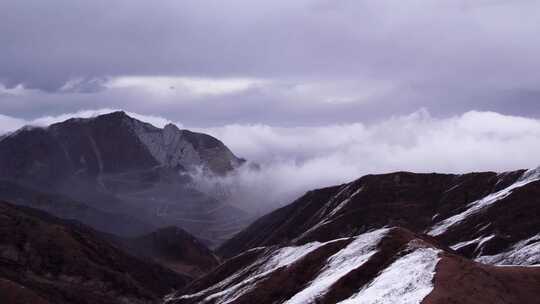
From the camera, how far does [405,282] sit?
80375mm

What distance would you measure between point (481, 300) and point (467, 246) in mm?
79035

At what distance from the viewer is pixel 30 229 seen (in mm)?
163625

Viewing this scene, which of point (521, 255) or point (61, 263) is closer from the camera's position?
point (521, 255)

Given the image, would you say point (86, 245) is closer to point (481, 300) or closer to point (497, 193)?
point (497, 193)

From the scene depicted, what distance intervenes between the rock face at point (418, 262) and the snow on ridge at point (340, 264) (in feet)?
0.74

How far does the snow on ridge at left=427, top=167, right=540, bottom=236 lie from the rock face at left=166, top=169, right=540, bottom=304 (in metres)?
0.50

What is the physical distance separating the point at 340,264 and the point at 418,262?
953 inches

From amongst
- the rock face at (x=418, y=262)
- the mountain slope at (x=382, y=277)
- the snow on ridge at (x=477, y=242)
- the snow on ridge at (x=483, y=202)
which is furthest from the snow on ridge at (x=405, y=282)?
the snow on ridge at (x=483, y=202)

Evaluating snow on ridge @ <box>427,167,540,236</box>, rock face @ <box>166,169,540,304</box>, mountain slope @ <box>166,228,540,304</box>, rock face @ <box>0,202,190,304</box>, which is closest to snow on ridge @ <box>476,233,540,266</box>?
rock face @ <box>166,169,540,304</box>

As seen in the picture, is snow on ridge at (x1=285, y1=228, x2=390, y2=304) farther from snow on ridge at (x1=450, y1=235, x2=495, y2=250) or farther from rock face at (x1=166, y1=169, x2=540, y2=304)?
snow on ridge at (x1=450, y1=235, x2=495, y2=250)

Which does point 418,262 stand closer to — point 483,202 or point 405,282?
point 405,282

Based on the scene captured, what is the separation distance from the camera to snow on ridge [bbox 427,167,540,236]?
174 metres

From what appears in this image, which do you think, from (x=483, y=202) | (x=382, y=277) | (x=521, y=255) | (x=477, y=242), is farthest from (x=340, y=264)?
(x=483, y=202)

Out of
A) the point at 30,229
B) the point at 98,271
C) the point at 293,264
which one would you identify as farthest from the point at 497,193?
the point at 30,229
